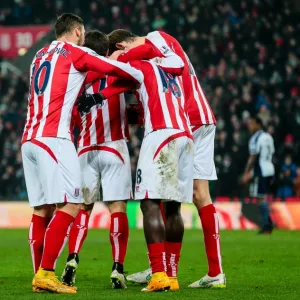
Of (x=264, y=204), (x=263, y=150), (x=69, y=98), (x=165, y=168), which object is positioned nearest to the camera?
(x=165, y=168)

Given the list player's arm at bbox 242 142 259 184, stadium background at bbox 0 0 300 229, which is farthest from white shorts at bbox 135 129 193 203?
stadium background at bbox 0 0 300 229

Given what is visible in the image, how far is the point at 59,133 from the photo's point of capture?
707cm

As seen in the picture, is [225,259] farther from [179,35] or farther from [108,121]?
[179,35]

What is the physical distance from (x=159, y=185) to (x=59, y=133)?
0.87m

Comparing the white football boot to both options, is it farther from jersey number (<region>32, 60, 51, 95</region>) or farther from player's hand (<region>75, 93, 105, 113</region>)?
jersey number (<region>32, 60, 51, 95</region>)

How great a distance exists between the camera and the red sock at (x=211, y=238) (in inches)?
296

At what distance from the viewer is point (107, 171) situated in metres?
7.87

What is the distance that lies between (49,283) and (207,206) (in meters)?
1.53

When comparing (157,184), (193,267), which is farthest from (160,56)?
A: (193,267)

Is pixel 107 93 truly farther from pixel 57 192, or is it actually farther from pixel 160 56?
pixel 57 192

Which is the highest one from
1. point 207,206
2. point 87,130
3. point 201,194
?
point 87,130

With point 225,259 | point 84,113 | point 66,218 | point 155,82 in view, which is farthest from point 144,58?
point 225,259

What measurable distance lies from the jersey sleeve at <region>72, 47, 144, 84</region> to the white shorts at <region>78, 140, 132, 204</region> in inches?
35.7

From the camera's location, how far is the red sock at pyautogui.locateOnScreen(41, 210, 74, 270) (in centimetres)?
692
